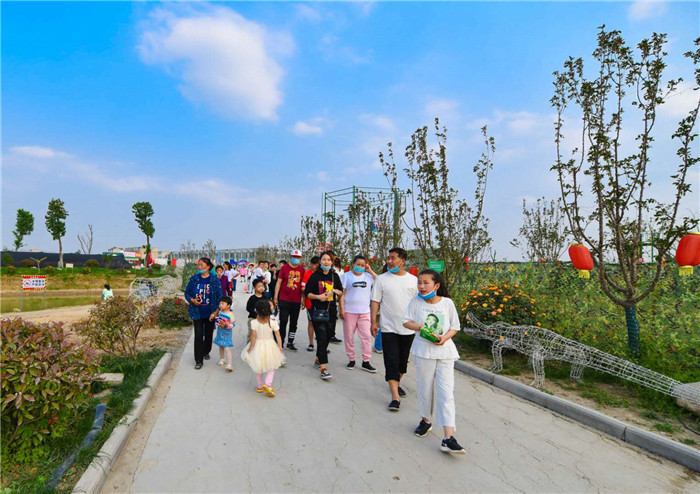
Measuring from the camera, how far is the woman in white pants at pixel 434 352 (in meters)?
3.75

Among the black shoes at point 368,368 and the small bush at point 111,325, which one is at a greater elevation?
the small bush at point 111,325

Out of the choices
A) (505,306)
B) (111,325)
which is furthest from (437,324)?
(111,325)

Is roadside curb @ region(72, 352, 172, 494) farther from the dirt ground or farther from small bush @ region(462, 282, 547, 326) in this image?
small bush @ region(462, 282, 547, 326)

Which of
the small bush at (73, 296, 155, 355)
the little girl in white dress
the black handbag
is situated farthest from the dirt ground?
the small bush at (73, 296, 155, 355)

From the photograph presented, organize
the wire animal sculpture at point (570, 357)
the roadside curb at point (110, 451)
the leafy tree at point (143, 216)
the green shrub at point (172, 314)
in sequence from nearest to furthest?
1. the roadside curb at point (110, 451)
2. the wire animal sculpture at point (570, 357)
3. the green shrub at point (172, 314)
4. the leafy tree at point (143, 216)

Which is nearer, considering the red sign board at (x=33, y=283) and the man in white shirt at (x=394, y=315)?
the man in white shirt at (x=394, y=315)

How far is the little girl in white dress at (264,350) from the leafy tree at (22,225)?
2524 inches

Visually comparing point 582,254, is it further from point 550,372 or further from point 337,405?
point 337,405

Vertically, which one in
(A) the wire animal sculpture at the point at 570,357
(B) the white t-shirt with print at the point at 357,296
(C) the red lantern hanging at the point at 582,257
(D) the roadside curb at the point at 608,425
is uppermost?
(C) the red lantern hanging at the point at 582,257

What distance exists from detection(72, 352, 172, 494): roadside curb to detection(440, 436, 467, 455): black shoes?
284 cm

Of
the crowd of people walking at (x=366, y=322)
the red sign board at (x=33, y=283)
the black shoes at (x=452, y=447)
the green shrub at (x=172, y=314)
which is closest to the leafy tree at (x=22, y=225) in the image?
the red sign board at (x=33, y=283)

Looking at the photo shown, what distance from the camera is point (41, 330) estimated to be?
3852 millimetres

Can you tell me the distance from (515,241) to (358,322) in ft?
45.2

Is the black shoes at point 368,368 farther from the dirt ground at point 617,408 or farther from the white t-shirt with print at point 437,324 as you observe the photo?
the white t-shirt with print at point 437,324
